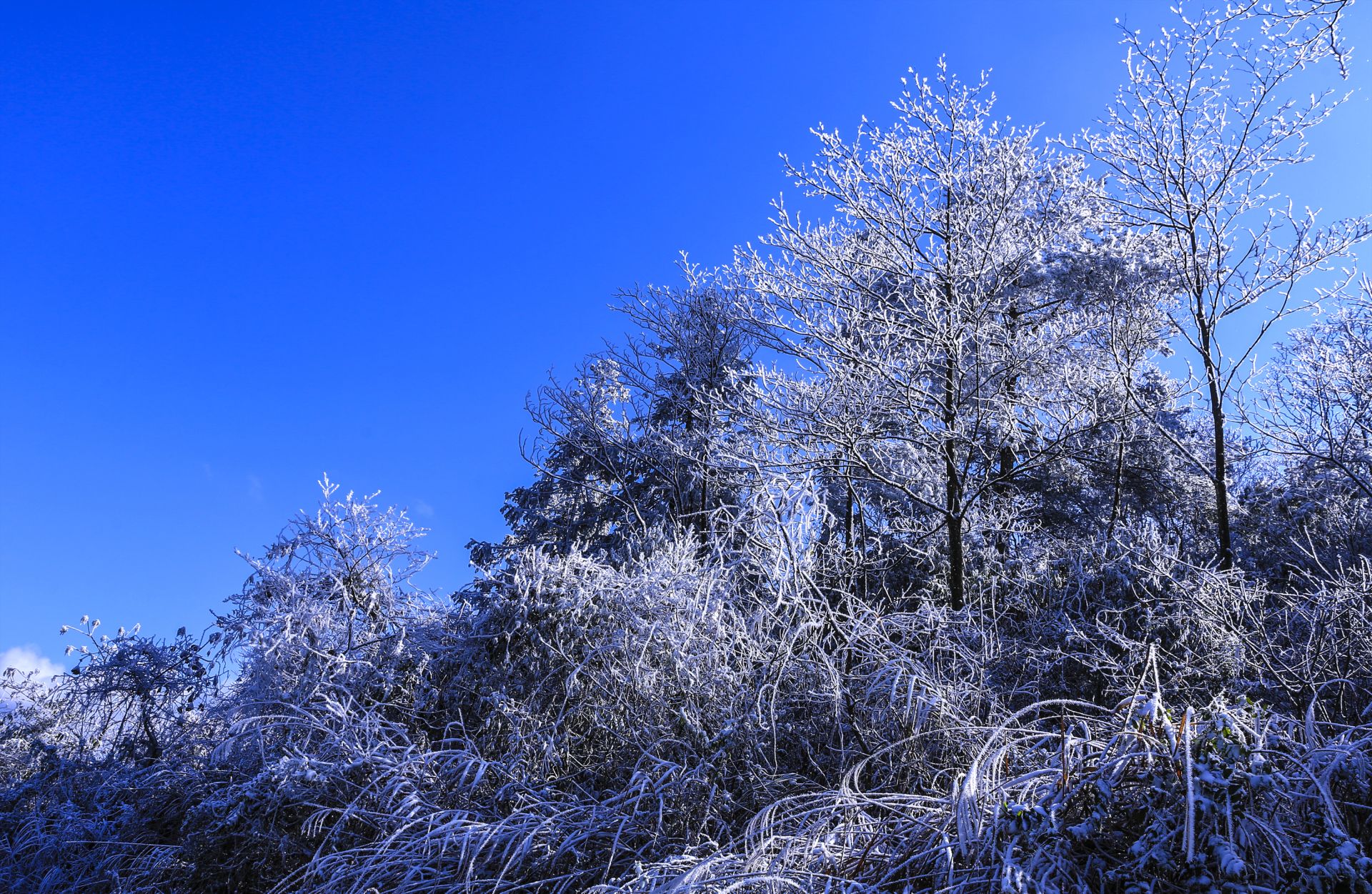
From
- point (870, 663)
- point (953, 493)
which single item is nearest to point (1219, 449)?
point (953, 493)

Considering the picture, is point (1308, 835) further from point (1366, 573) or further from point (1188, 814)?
point (1366, 573)

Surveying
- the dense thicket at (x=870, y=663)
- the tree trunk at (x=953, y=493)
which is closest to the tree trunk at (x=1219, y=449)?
the dense thicket at (x=870, y=663)

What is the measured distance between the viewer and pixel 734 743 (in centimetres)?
459

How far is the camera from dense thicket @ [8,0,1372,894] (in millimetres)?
3014

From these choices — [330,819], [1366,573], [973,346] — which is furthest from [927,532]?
[330,819]

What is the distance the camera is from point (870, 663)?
199 inches

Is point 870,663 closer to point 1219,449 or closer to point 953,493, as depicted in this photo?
point 953,493

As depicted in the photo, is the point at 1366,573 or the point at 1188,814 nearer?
the point at 1188,814

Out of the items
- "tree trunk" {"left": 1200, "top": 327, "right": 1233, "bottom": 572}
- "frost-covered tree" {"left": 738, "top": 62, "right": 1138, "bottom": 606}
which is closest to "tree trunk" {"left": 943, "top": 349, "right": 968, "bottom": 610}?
"frost-covered tree" {"left": 738, "top": 62, "right": 1138, "bottom": 606}

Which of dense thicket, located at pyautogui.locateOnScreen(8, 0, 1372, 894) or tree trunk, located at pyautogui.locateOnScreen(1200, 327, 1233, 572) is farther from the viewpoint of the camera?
tree trunk, located at pyautogui.locateOnScreen(1200, 327, 1233, 572)

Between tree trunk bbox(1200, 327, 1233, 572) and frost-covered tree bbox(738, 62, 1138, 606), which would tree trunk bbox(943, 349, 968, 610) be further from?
tree trunk bbox(1200, 327, 1233, 572)

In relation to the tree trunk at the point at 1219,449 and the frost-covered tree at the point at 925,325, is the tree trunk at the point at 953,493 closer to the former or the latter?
the frost-covered tree at the point at 925,325

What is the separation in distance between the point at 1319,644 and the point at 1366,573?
62 centimetres

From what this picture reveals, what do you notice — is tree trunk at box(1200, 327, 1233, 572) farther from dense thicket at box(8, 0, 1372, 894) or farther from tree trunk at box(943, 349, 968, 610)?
tree trunk at box(943, 349, 968, 610)
